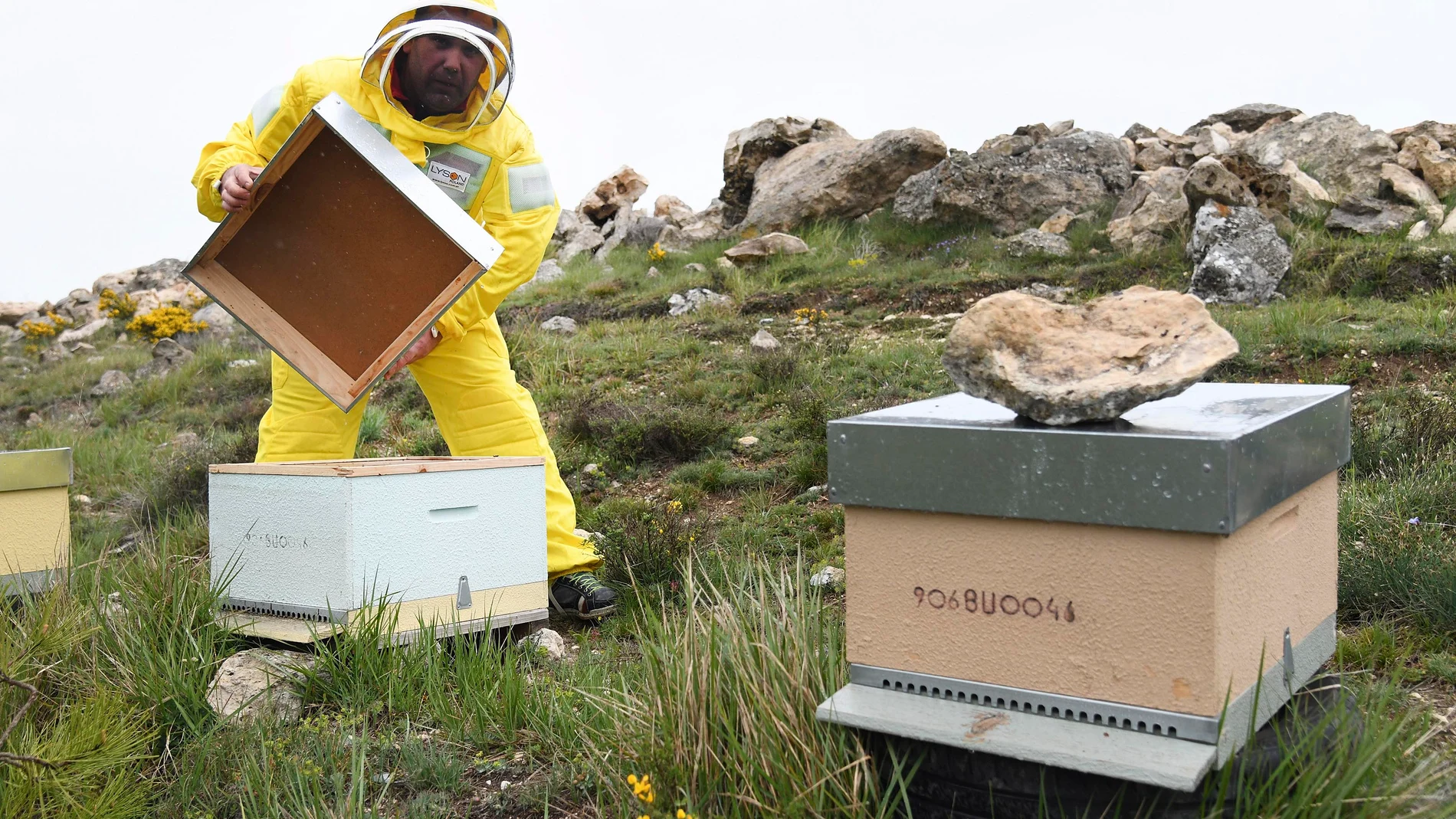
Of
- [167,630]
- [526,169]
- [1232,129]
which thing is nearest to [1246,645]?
[167,630]

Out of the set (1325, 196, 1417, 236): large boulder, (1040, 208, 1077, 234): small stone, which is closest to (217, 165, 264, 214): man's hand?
(1040, 208, 1077, 234): small stone

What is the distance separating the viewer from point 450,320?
12.5ft

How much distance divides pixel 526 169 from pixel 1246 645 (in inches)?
118

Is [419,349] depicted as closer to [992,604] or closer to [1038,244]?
[992,604]

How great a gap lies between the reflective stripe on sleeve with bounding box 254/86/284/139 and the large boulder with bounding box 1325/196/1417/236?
7627mm

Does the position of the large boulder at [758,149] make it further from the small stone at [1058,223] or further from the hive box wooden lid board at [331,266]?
the hive box wooden lid board at [331,266]

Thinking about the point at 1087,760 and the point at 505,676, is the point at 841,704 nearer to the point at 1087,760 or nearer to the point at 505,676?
the point at 1087,760

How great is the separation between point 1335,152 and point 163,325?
13370 millimetres

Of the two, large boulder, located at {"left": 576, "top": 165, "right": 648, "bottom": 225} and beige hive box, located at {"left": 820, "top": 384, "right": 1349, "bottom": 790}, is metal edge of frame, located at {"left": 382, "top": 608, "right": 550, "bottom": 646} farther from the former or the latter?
large boulder, located at {"left": 576, "top": 165, "right": 648, "bottom": 225}

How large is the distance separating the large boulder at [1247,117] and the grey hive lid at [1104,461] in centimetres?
1324

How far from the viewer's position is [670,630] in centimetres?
267

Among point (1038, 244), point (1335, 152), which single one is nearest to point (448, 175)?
point (1038, 244)

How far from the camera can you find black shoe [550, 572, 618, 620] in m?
3.89

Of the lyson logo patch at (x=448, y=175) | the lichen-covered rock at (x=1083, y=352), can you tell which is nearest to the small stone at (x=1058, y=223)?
the lyson logo patch at (x=448, y=175)
